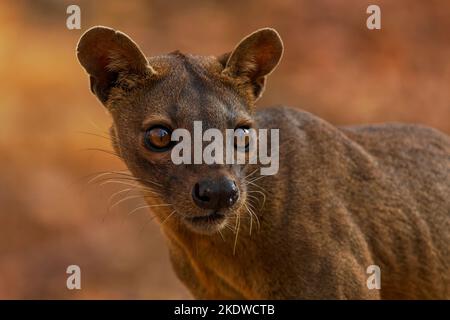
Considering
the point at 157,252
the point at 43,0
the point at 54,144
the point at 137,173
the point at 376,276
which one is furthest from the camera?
the point at 43,0

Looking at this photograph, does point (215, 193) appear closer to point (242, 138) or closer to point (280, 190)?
point (242, 138)

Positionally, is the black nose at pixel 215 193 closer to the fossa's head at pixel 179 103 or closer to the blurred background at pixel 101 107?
the fossa's head at pixel 179 103

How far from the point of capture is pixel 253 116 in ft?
20.6

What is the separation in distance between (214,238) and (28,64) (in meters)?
9.07

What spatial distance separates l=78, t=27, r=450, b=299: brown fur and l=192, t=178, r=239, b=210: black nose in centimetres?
8

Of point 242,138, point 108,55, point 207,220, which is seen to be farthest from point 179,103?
point 207,220

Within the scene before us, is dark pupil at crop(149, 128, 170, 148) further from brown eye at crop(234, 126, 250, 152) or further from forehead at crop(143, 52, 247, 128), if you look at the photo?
brown eye at crop(234, 126, 250, 152)

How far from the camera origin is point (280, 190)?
20.7 feet

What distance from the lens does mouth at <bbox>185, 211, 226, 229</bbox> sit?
18.3ft

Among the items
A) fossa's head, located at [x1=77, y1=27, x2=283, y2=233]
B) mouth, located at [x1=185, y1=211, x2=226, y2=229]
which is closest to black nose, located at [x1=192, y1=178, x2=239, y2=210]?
fossa's head, located at [x1=77, y1=27, x2=283, y2=233]

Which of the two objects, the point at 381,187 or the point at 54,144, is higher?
the point at 54,144

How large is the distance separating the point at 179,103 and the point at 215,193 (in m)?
0.72
